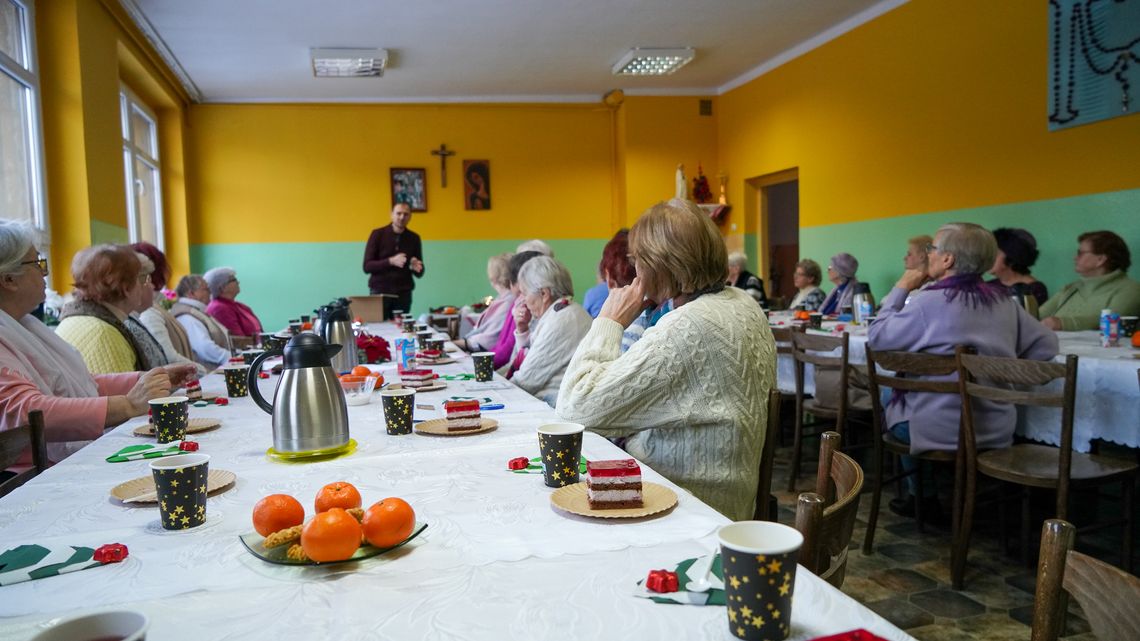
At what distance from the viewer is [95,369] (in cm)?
266

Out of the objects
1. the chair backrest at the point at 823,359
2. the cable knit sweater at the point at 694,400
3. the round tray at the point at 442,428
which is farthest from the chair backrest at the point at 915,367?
the round tray at the point at 442,428

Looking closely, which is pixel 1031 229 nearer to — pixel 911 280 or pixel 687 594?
pixel 911 280

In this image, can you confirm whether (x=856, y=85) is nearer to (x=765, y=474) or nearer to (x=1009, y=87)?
(x=1009, y=87)

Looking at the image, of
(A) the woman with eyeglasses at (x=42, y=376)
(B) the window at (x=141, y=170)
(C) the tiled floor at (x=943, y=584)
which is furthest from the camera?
(B) the window at (x=141, y=170)

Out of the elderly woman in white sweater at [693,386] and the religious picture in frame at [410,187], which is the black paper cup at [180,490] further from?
the religious picture in frame at [410,187]

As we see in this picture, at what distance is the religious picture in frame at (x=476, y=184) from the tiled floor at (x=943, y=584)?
6.58 m

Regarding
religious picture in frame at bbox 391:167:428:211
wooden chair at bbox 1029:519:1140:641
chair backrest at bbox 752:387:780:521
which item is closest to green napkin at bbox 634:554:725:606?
wooden chair at bbox 1029:519:1140:641

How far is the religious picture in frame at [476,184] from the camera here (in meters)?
9.05

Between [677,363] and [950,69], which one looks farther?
[950,69]

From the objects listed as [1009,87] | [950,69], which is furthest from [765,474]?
[950,69]

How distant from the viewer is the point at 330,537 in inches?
38.7

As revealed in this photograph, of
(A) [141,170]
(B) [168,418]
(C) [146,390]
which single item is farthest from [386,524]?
(A) [141,170]

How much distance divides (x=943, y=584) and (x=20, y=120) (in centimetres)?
563

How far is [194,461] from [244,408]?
111cm
